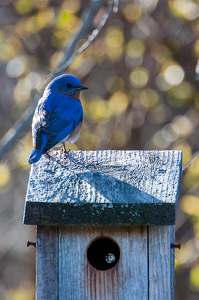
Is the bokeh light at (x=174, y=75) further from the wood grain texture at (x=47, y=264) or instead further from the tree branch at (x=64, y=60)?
the wood grain texture at (x=47, y=264)

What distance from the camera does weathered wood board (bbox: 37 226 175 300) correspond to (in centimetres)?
182

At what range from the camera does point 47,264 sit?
182 centimetres

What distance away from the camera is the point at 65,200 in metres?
1.72

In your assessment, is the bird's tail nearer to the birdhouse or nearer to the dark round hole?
the birdhouse

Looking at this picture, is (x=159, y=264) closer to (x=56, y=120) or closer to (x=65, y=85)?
(x=56, y=120)

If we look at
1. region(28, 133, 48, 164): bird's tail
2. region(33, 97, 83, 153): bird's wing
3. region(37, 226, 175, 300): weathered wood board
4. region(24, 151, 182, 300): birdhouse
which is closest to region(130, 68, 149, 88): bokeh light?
region(33, 97, 83, 153): bird's wing

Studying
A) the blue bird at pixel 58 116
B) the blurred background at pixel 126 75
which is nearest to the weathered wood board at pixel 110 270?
the blue bird at pixel 58 116

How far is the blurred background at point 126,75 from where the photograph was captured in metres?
5.11

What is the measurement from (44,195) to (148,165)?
0.52 m

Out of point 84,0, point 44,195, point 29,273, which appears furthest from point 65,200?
point 29,273

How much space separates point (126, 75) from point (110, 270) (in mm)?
4005

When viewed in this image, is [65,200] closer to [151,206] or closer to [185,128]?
[151,206]

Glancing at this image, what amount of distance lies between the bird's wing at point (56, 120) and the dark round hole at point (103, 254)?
1.94ft

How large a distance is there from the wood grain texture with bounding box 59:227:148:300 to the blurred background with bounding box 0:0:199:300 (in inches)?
121
